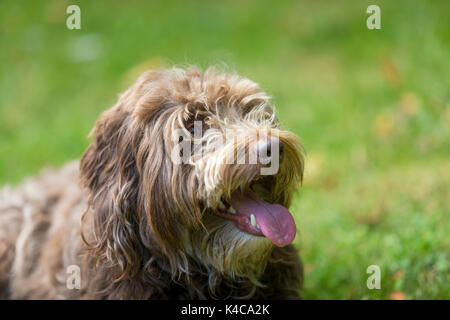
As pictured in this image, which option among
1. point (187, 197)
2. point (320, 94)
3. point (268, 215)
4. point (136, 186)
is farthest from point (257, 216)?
point (320, 94)

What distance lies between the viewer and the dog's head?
356 cm

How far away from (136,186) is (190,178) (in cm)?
36

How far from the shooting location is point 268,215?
12.0 feet

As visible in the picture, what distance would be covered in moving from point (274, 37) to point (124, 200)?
21.6 ft

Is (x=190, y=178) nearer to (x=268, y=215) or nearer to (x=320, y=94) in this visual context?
(x=268, y=215)

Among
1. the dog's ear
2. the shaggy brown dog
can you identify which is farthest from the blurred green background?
the dog's ear

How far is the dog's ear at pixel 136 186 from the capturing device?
11.9ft

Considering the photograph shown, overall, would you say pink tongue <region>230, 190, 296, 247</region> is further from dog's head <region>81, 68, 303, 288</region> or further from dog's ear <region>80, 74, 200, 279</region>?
dog's ear <region>80, 74, 200, 279</region>

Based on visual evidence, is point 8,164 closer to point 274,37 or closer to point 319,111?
point 319,111

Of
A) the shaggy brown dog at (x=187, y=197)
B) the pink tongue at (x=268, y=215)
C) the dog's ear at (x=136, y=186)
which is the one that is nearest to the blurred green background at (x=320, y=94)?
the shaggy brown dog at (x=187, y=197)

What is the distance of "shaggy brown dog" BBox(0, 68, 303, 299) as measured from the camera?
11.8 ft

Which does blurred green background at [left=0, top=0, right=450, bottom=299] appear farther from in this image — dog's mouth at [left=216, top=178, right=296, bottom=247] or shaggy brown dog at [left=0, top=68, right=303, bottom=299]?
dog's mouth at [left=216, top=178, right=296, bottom=247]

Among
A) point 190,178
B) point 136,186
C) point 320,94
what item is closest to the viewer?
point 190,178

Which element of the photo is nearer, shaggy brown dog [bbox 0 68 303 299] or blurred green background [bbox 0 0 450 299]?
shaggy brown dog [bbox 0 68 303 299]
